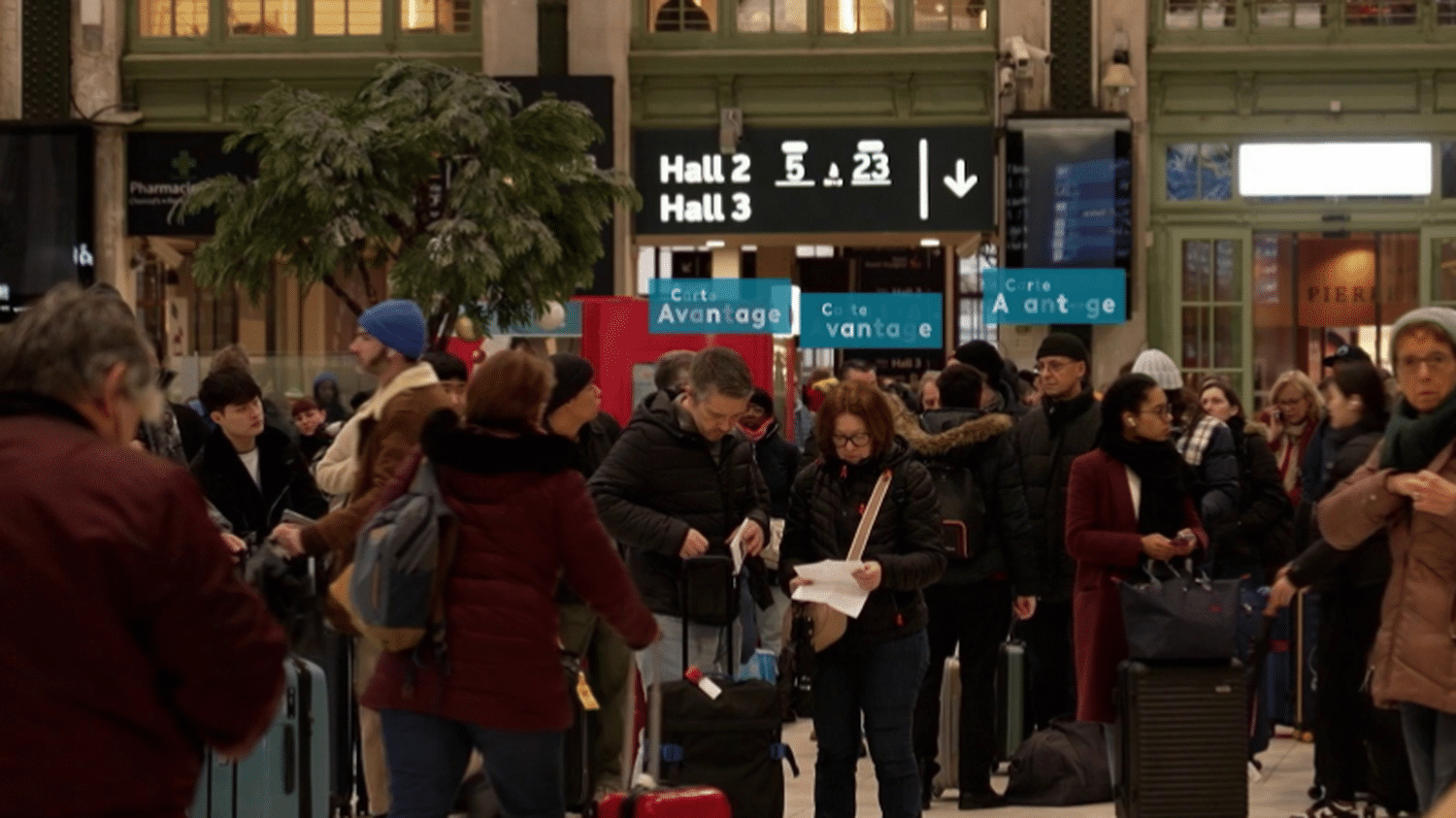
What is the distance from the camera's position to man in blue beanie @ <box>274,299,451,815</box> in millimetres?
7770

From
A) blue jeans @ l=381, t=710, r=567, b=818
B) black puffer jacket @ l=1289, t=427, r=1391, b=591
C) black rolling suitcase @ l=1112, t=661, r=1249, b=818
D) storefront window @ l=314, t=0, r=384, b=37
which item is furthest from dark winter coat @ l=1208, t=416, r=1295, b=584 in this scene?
storefront window @ l=314, t=0, r=384, b=37

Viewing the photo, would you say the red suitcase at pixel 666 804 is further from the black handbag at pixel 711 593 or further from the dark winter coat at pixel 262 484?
the dark winter coat at pixel 262 484

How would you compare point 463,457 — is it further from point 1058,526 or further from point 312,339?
point 312,339

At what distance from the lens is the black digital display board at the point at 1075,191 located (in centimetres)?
2336

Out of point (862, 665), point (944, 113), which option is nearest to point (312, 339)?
point (944, 113)

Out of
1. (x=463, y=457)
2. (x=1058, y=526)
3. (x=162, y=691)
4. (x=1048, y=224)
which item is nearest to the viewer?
(x=162, y=691)

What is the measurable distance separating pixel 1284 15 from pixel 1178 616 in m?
16.7

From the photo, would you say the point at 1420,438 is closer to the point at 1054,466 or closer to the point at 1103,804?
the point at 1054,466

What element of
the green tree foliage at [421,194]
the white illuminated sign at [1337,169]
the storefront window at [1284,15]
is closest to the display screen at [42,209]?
the green tree foliage at [421,194]

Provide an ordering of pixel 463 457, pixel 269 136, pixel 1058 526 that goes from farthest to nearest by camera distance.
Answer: pixel 269 136, pixel 1058 526, pixel 463 457

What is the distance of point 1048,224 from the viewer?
23453 mm

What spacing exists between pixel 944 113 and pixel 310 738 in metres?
16.9

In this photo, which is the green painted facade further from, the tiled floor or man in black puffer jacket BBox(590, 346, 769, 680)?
man in black puffer jacket BBox(590, 346, 769, 680)

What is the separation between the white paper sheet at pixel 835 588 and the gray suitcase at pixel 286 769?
70.8 inches
